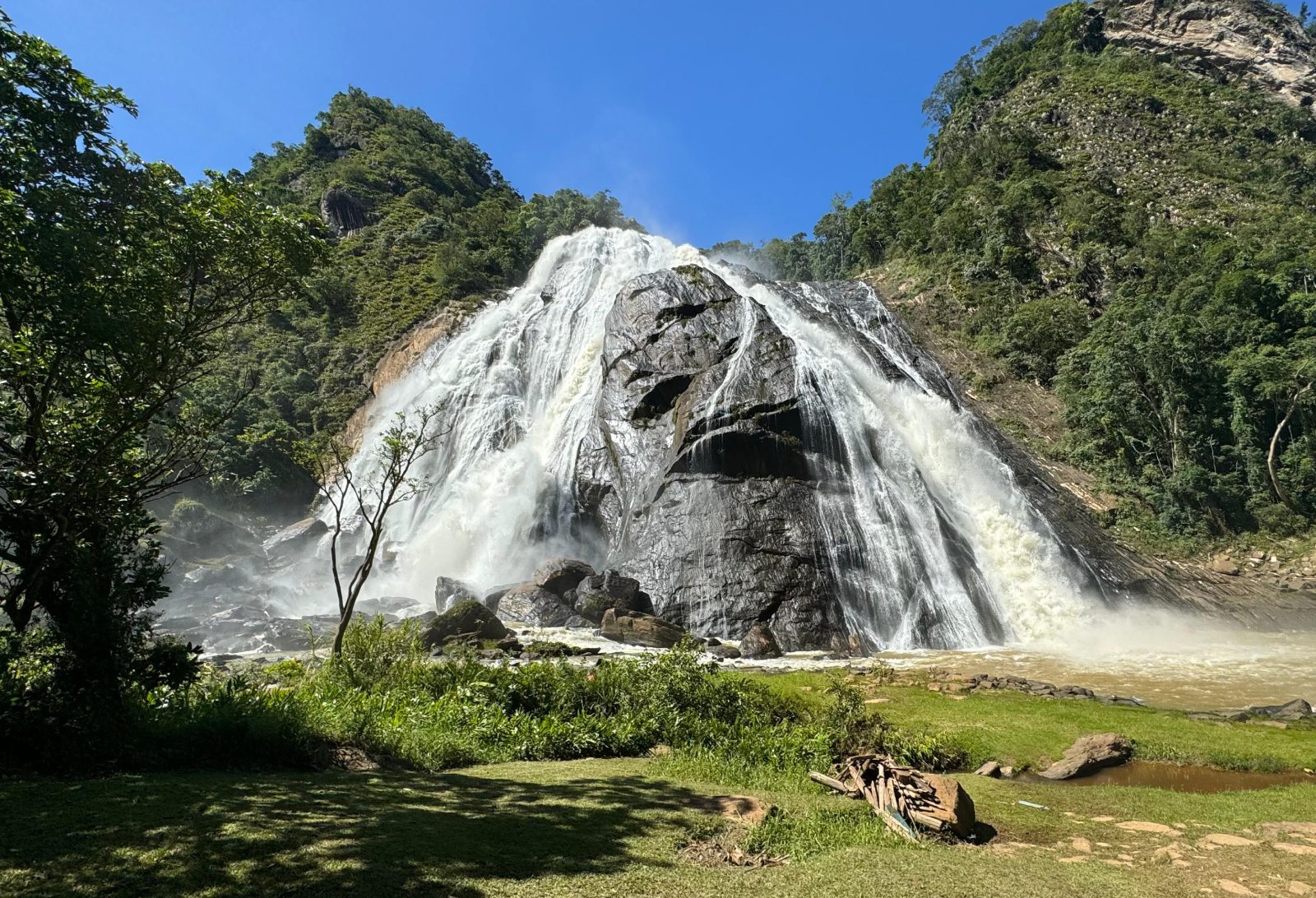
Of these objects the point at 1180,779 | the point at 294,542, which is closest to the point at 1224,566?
the point at 1180,779

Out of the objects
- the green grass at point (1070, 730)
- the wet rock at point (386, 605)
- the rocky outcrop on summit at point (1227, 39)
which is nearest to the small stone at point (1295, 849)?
the green grass at point (1070, 730)

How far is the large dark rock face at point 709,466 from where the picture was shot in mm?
19938

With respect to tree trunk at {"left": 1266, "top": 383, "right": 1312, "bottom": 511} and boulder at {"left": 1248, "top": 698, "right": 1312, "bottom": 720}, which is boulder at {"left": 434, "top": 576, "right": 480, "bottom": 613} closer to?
boulder at {"left": 1248, "top": 698, "right": 1312, "bottom": 720}

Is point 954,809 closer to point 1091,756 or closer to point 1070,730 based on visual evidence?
point 1091,756

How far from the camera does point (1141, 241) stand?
41.1 metres

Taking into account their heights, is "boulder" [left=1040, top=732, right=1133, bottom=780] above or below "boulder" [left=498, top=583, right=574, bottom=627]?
below

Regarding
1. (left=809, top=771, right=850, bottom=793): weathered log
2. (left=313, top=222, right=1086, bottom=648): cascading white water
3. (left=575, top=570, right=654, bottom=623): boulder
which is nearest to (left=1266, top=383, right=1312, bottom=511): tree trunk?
(left=313, top=222, right=1086, bottom=648): cascading white water

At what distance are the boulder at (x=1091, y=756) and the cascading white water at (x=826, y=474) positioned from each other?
33.7 ft

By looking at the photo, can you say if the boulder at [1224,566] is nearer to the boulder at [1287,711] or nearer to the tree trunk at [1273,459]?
the tree trunk at [1273,459]

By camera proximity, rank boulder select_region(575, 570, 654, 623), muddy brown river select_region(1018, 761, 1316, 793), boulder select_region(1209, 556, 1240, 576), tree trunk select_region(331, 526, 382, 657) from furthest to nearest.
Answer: boulder select_region(1209, 556, 1240, 576), boulder select_region(575, 570, 654, 623), tree trunk select_region(331, 526, 382, 657), muddy brown river select_region(1018, 761, 1316, 793)

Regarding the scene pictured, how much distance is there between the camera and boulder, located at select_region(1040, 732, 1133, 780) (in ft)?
26.5

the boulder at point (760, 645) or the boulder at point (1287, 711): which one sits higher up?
the boulder at point (760, 645)

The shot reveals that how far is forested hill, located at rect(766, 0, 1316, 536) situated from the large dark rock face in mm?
15604

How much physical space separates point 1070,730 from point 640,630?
10.9 meters
